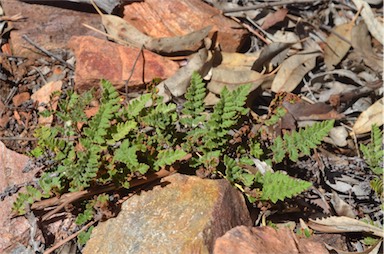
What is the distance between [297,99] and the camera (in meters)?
→ 3.42

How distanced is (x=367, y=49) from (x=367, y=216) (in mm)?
1369

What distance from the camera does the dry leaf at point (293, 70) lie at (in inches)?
149

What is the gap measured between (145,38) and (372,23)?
1776mm

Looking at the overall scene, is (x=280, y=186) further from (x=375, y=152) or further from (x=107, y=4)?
(x=107, y=4)

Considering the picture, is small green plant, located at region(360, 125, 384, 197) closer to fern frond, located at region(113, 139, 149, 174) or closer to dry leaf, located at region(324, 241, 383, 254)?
dry leaf, located at region(324, 241, 383, 254)

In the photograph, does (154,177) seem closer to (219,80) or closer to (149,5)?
(219,80)

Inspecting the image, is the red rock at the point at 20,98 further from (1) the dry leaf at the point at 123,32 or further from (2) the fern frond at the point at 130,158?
(2) the fern frond at the point at 130,158

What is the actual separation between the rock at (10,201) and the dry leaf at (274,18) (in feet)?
6.59

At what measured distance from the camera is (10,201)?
318 centimetres

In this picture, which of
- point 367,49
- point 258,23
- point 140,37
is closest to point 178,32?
point 140,37

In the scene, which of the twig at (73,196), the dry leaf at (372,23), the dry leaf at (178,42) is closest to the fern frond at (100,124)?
the twig at (73,196)

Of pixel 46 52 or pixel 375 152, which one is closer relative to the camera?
pixel 375 152

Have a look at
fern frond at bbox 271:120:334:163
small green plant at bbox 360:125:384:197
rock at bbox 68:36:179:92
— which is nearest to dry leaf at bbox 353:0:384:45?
small green plant at bbox 360:125:384:197

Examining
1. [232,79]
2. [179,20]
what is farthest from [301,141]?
[179,20]
